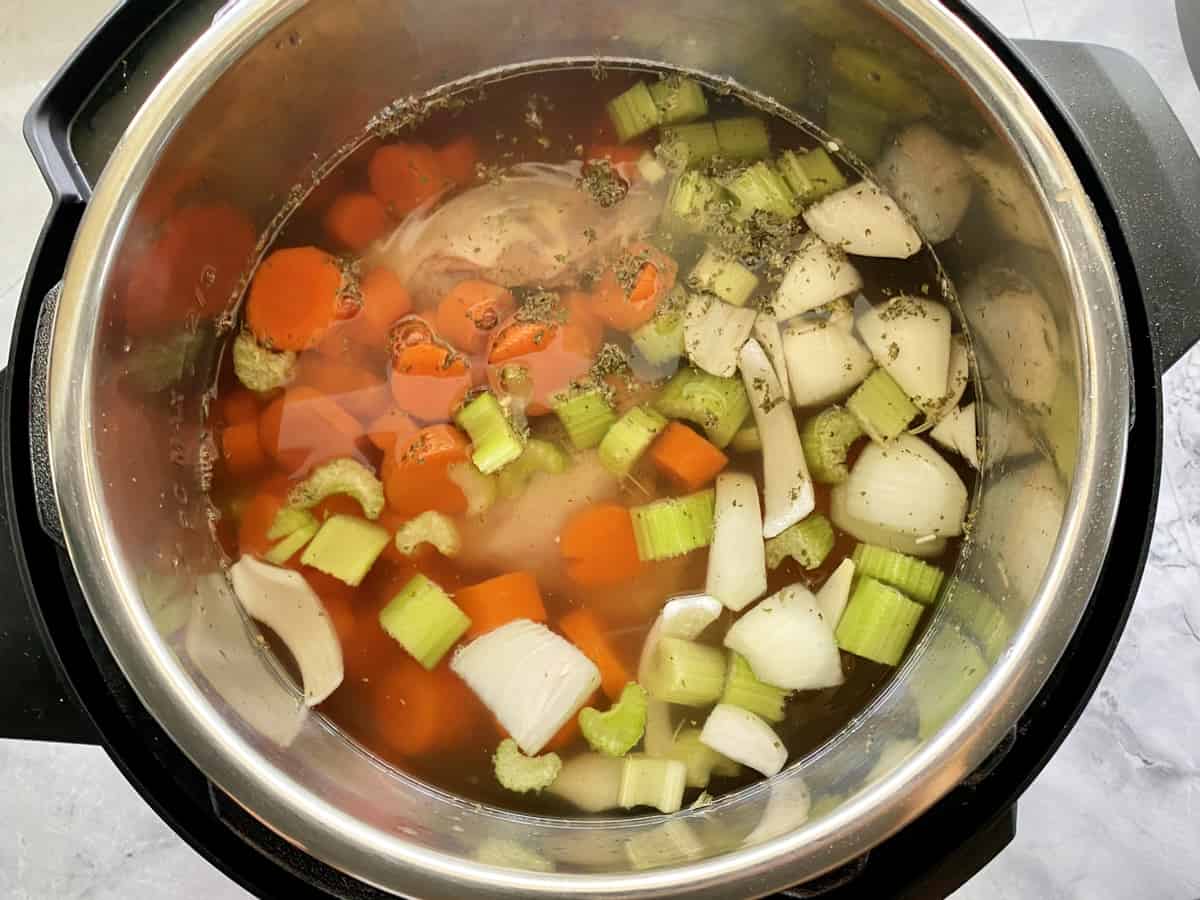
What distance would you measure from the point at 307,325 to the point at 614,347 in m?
0.32

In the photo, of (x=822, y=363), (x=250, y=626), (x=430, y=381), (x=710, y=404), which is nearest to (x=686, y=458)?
(x=710, y=404)

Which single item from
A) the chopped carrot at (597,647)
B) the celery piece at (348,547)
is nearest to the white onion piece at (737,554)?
the chopped carrot at (597,647)

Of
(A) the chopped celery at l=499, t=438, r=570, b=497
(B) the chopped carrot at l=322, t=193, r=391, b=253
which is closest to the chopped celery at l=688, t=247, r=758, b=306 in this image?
(A) the chopped celery at l=499, t=438, r=570, b=497

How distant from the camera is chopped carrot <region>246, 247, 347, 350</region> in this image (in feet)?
3.46

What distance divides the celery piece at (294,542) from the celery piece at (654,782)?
0.38 metres

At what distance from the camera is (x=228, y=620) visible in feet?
3.31

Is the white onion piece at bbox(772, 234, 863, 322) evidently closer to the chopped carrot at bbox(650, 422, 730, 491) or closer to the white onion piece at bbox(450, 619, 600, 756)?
the chopped carrot at bbox(650, 422, 730, 491)

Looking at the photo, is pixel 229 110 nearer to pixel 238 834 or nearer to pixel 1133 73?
pixel 238 834

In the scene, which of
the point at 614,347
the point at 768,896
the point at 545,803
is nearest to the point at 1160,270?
the point at 614,347

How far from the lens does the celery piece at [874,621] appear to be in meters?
0.99

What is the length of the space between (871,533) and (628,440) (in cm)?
26

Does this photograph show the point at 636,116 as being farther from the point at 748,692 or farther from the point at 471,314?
the point at 748,692

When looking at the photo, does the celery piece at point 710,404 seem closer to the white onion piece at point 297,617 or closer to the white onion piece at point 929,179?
the white onion piece at point 929,179

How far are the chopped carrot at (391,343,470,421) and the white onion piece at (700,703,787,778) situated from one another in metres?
0.40
